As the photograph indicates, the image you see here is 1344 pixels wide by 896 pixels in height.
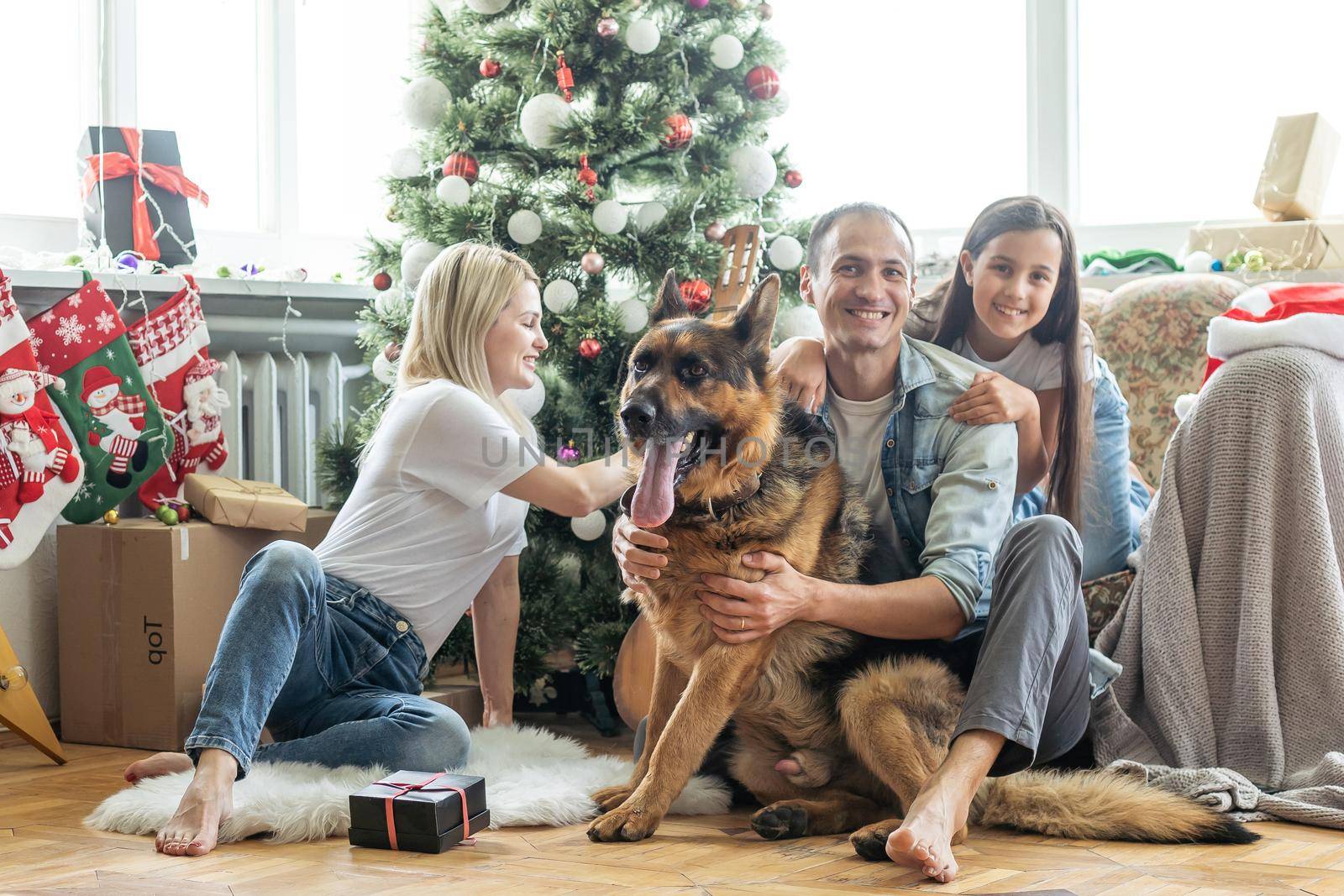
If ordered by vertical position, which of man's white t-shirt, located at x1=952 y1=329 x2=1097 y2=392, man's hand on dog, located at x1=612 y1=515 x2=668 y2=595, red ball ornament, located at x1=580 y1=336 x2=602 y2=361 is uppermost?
red ball ornament, located at x1=580 y1=336 x2=602 y2=361

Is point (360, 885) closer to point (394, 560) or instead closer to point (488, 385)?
point (394, 560)

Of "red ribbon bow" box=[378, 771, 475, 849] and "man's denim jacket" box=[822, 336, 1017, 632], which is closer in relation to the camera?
"red ribbon bow" box=[378, 771, 475, 849]

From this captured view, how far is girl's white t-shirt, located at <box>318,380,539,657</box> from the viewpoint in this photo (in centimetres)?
243

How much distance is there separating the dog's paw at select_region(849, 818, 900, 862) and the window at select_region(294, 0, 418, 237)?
3.07 meters

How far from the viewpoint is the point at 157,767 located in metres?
2.38

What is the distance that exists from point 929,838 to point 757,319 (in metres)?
0.87

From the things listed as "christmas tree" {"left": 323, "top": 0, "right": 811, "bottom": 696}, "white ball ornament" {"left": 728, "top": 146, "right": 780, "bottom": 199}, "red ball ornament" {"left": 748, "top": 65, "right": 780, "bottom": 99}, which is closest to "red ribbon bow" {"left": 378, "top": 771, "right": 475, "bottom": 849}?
"christmas tree" {"left": 323, "top": 0, "right": 811, "bottom": 696}

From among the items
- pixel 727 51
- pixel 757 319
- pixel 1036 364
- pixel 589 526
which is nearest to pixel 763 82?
pixel 727 51

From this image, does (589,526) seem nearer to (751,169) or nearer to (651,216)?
(651,216)

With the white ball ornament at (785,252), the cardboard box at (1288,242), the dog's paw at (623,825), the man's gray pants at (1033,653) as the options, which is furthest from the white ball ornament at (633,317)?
the cardboard box at (1288,242)

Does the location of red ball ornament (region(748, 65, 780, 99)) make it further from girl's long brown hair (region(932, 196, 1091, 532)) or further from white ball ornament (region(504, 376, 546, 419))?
white ball ornament (region(504, 376, 546, 419))

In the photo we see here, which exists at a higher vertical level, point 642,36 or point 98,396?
point 642,36

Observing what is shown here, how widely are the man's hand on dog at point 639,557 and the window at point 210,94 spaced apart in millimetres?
2430

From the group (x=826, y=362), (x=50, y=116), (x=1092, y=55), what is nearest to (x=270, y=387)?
(x=50, y=116)
